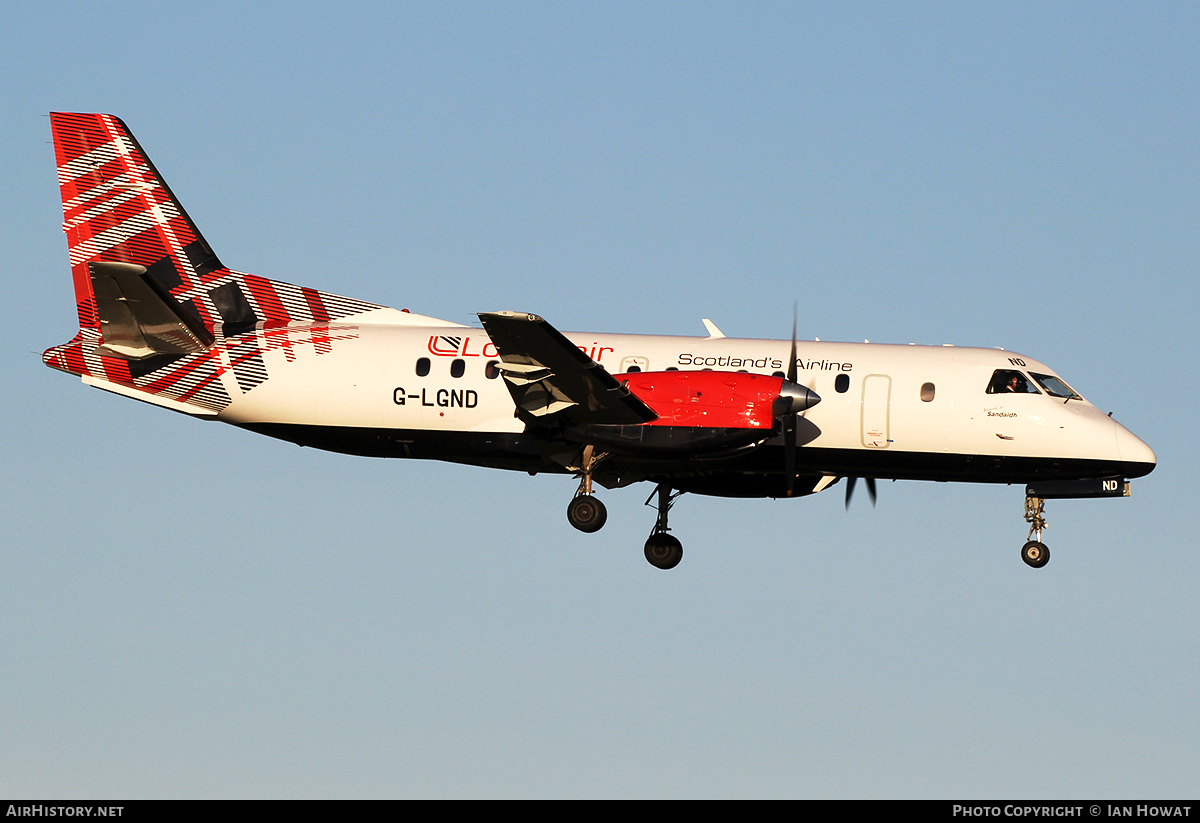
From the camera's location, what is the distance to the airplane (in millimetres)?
24812

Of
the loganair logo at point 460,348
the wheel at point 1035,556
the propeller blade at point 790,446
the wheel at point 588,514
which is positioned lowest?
the wheel at point 1035,556

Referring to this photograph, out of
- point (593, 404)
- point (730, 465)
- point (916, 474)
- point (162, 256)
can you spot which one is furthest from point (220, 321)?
point (916, 474)

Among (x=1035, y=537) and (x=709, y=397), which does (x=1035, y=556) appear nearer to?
(x=1035, y=537)

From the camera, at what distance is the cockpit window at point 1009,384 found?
25.7 metres

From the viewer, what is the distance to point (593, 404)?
81.6 feet

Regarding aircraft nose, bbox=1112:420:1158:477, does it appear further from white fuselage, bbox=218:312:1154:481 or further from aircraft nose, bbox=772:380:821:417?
aircraft nose, bbox=772:380:821:417

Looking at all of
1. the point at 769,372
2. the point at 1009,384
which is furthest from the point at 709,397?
the point at 1009,384

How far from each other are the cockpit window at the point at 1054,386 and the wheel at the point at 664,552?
715 centimetres

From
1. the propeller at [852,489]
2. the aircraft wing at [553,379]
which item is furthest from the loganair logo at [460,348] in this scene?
the propeller at [852,489]

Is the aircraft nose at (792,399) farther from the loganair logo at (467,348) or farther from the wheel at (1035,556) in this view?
the wheel at (1035,556)

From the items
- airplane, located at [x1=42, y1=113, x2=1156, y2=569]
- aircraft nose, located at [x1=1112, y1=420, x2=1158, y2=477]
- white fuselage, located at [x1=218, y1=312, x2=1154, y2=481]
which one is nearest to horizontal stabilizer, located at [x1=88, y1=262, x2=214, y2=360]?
airplane, located at [x1=42, y1=113, x2=1156, y2=569]

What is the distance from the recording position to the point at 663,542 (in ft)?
93.2

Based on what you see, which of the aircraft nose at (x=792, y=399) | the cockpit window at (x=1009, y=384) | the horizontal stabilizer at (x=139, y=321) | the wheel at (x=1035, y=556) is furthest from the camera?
the wheel at (x=1035, y=556)

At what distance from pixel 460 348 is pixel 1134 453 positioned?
11575 millimetres
